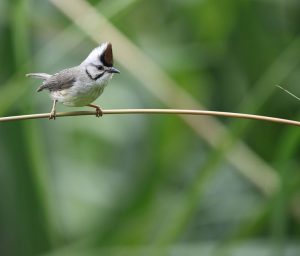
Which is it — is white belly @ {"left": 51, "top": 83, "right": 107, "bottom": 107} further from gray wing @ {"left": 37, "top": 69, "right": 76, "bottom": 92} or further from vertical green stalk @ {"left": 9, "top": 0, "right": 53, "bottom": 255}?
vertical green stalk @ {"left": 9, "top": 0, "right": 53, "bottom": 255}

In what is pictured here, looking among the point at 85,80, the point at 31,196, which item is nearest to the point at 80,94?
the point at 85,80

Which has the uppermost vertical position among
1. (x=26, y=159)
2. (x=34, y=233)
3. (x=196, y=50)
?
(x=196, y=50)

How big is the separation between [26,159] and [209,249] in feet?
3.89

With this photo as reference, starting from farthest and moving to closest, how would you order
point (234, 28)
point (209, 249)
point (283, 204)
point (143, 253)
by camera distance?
point (234, 28)
point (209, 249)
point (143, 253)
point (283, 204)

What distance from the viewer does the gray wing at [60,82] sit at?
3.69 m

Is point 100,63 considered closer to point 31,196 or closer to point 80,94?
point 80,94

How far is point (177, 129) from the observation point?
5812 millimetres

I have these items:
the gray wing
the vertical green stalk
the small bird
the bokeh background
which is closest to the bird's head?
the small bird

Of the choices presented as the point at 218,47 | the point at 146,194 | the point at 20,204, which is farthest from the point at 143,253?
the point at 218,47

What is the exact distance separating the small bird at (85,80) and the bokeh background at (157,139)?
1.68 ft

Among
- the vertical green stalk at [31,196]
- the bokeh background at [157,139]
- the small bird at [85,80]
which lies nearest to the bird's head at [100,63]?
the small bird at [85,80]

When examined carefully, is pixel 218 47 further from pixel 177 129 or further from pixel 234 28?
pixel 177 129

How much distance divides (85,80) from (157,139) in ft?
4.41

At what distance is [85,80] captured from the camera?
11.7 feet
